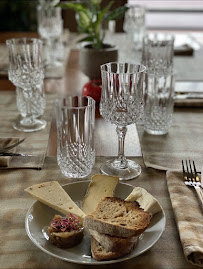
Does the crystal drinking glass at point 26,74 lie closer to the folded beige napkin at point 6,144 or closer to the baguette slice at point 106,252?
the folded beige napkin at point 6,144

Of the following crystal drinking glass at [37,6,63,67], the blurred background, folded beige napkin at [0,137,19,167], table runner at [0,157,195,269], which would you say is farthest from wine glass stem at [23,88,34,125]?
the blurred background

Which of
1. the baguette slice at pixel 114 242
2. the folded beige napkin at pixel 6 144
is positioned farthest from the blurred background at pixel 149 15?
the baguette slice at pixel 114 242

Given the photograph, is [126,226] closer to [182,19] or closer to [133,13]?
[133,13]

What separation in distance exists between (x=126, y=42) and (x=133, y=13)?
0.16 m

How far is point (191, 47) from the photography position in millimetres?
2188

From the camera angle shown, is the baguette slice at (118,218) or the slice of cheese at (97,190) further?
the slice of cheese at (97,190)


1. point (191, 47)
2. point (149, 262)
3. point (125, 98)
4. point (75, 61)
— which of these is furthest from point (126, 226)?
point (191, 47)

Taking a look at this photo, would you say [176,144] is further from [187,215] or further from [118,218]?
[118,218]

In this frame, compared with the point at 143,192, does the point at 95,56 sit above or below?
above

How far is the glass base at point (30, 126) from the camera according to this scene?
4.24 ft

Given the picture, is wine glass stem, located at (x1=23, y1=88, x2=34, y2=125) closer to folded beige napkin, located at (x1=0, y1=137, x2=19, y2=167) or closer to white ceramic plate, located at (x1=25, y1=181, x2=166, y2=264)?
folded beige napkin, located at (x1=0, y1=137, x2=19, y2=167)

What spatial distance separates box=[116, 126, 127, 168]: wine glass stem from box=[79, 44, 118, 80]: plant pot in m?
0.59

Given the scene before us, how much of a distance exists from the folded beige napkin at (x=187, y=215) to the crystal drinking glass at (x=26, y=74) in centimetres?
50

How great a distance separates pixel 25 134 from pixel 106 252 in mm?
627
